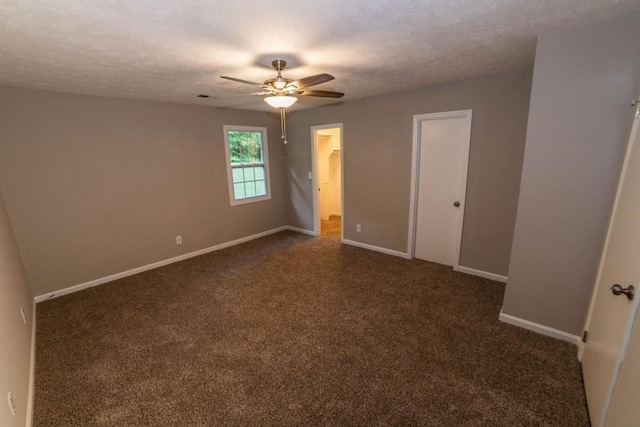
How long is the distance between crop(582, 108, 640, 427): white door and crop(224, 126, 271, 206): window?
15.0 feet

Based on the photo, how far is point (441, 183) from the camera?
3660 mm

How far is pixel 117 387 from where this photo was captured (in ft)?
6.40

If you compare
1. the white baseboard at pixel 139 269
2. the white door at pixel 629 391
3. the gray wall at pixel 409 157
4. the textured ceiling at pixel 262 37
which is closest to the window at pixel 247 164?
the gray wall at pixel 409 157

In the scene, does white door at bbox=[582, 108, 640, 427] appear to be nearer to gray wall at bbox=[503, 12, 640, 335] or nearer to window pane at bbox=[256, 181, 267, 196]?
gray wall at bbox=[503, 12, 640, 335]

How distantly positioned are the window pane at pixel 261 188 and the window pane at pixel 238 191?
32cm

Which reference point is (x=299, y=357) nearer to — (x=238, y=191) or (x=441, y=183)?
(x=441, y=183)

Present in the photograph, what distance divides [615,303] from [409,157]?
262cm

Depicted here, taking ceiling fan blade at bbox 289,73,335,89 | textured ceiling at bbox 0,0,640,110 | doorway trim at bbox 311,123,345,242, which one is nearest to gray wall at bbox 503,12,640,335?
textured ceiling at bbox 0,0,640,110

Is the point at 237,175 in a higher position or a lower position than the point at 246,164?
lower

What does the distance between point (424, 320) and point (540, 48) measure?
2.40 metres

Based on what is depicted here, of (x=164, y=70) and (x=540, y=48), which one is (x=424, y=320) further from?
(x=164, y=70)

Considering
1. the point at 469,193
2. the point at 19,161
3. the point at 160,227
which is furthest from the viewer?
the point at 160,227

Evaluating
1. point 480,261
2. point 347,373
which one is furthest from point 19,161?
point 480,261

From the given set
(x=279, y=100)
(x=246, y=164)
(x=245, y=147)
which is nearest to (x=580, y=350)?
(x=279, y=100)
